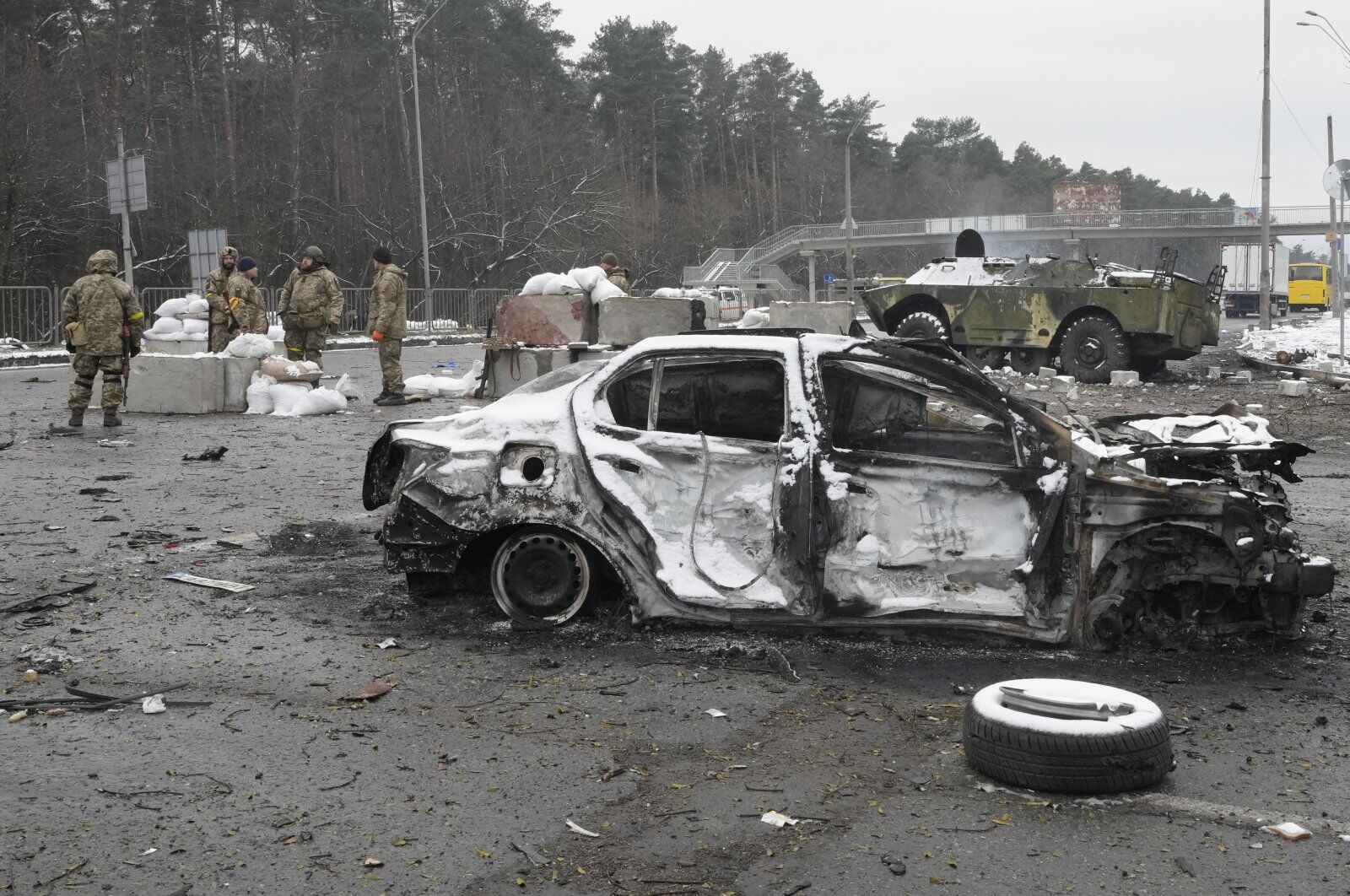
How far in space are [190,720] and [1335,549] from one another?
20.5 feet

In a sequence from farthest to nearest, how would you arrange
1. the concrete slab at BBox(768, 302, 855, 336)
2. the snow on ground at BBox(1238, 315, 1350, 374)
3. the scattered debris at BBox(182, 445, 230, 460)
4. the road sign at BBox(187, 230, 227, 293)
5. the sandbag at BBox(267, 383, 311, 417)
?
the road sign at BBox(187, 230, 227, 293) → the concrete slab at BBox(768, 302, 855, 336) → the snow on ground at BBox(1238, 315, 1350, 374) → the sandbag at BBox(267, 383, 311, 417) → the scattered debris at BBox(182, 445, 230, 460)

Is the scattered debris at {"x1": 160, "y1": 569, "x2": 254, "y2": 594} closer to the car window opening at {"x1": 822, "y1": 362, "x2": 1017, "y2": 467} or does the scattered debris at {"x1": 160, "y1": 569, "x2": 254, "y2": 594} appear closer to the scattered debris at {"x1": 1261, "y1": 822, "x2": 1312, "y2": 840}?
the car window opening at {"x1": 822, "y1": 362, "x2": 1017, "y2": 467}

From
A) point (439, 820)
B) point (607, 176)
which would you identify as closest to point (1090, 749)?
point (439, 820)

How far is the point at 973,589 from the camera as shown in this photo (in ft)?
17.1

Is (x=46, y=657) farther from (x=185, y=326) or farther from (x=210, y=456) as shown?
(x=185, y=326)

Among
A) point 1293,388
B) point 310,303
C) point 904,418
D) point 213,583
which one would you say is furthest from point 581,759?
point 1293,388

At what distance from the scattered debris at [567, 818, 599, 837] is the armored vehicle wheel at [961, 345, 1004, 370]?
60.8ft

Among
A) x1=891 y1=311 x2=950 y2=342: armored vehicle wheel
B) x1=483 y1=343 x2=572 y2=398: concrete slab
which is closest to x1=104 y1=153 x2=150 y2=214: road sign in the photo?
x1=483 y1=343 x2=572 y2=398: concrete slab

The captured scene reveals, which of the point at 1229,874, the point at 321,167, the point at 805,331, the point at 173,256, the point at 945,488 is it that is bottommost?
the point at 1229,874

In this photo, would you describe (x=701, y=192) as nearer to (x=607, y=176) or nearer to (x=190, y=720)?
(x=607, y=176)

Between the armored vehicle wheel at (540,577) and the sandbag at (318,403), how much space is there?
1024 cm

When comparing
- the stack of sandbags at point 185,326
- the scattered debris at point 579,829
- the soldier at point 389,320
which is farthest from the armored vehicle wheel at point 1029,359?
the scattered debris at point 579,829

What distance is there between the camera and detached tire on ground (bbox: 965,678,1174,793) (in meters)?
3.96

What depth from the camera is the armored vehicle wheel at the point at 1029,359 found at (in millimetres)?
21016
